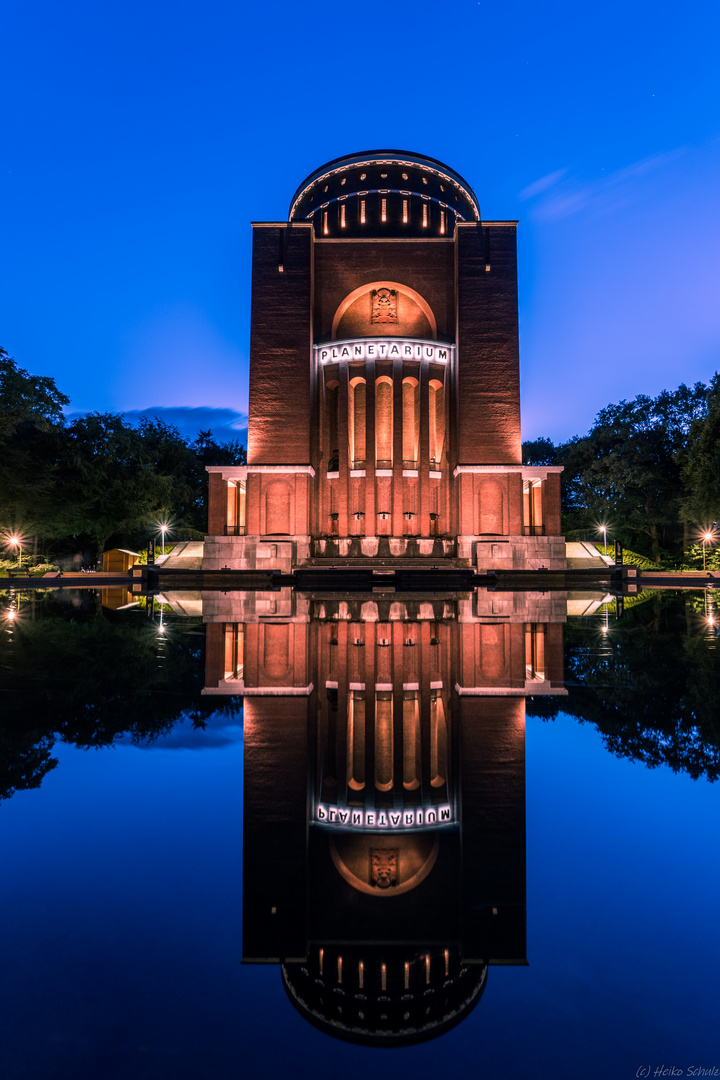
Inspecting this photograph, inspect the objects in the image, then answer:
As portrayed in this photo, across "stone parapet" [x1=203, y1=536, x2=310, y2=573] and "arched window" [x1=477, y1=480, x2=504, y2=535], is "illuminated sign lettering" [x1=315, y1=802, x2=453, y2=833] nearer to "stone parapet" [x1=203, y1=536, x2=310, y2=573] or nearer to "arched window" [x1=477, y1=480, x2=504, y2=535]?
"stone parapet" [x1=203, y1=536, x2=310, y2=573]

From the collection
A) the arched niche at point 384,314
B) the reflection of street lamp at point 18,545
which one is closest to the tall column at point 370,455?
the arched niche at point 384,314

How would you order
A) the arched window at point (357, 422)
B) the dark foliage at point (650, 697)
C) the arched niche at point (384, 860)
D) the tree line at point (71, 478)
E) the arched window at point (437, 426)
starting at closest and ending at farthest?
the arched niche at point (384, 860)
the dark foliage at point (650, 697)
the tree line at point (71, 478)
the arched window at point (357, 422)
the arched window at point (437, 426)

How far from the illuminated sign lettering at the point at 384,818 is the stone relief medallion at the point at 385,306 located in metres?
38.3

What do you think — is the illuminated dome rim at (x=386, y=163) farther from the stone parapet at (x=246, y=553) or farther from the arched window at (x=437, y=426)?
the stone parapet at (x=246, y=553)

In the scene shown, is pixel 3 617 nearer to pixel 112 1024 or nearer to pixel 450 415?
pixel 112 1024

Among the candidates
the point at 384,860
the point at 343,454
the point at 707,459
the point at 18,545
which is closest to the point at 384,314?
the point at 343,454

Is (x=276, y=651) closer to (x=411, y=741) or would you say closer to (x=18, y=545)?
(x=411, y=741)

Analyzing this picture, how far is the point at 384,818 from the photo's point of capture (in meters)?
2.24

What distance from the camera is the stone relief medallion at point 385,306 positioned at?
38.0 meters

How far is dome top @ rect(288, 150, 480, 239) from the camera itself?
39219 millimetres

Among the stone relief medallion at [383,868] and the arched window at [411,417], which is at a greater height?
the arched window at [411,417]

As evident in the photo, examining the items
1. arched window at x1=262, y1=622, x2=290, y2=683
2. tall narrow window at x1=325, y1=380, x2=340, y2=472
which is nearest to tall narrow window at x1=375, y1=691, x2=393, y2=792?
arched window at x1=262, y1=622, x2=290, y2=683

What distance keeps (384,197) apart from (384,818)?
43.0 metres

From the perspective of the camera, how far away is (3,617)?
11.1 m
